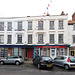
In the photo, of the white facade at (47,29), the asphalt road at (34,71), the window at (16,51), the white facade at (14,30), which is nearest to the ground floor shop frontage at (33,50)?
the window at (16,51)

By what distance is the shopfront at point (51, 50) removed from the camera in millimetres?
17141

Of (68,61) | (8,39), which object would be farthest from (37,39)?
(68,61)

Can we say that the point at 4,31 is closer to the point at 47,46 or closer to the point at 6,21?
the point at 6,21

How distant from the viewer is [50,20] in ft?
58.7

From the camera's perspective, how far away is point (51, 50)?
17484 millimetres

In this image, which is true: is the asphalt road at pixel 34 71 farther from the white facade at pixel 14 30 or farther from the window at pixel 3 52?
the white facade at pixel 14 30

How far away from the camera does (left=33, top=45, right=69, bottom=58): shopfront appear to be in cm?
1714

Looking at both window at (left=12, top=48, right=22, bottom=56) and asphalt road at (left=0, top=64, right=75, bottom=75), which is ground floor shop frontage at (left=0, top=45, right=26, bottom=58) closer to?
window at (left=12, top=48, right=22, bottom=56)

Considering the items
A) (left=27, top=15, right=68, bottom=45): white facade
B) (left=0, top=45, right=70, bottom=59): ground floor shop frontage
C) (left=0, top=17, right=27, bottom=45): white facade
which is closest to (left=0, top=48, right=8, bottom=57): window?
(left=0, top=45, right=70, bottom=59): ground floor shop frontage

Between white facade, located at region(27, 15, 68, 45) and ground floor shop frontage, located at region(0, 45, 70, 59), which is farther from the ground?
white facade, located at region(27, 15, 68, 45)

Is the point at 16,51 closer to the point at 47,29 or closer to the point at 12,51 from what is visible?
the point at 12,51

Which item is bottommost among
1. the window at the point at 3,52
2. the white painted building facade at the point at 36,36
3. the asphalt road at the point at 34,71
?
the asphalt road at the point at 34,71

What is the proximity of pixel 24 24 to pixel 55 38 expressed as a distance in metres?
7.30

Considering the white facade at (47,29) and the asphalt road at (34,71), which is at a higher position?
the white facade at (47,29)
